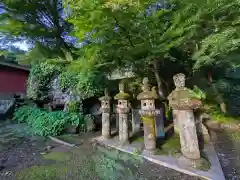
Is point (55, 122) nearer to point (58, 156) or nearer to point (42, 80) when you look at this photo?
point (58, 156)

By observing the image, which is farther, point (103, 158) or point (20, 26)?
point (20, 26)

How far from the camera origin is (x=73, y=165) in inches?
131

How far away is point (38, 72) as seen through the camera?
856 cm

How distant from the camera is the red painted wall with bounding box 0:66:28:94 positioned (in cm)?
1169

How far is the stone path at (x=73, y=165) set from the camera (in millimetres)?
2854

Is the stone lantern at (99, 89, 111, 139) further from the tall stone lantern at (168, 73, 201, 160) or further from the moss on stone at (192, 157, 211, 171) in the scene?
the moss on stone at (192, 157, 211, 171)

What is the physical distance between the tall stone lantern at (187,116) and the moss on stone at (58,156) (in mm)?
2554

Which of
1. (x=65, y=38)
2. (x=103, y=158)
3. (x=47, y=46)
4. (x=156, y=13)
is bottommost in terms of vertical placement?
(x=103, y=158)

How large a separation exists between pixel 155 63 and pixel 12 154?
4318mm

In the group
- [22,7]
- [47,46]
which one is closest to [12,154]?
[47,46]

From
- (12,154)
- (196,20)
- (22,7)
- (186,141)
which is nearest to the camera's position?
(196,20)

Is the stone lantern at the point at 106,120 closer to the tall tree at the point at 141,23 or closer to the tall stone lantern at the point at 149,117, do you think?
the tall stone lantern at the point at 149,117

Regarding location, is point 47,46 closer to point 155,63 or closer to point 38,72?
point 38,72

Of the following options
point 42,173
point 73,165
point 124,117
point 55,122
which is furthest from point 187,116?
point 55,122
